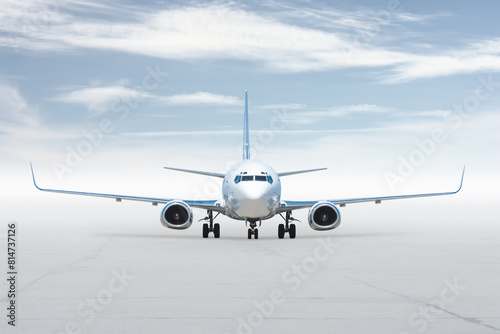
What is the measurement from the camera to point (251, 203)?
1134 inches

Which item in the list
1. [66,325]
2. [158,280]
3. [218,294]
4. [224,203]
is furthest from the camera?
[224,203]

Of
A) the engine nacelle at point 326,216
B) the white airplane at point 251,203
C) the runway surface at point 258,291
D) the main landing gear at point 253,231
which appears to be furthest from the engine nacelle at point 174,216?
the runway surface at point 258,291

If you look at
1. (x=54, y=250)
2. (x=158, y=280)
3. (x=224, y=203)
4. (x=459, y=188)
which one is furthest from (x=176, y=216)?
(x=158, y=280)

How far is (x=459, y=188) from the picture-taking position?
33.4 metres

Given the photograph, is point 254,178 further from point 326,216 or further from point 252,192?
point 326,216

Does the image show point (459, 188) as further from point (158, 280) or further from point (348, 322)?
point (348, 322)

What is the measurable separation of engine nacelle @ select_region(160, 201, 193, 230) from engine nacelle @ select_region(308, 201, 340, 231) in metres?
5.46

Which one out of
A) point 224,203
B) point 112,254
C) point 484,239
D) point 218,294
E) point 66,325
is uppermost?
point 224,203

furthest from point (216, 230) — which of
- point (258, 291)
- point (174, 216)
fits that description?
point (258, 291)

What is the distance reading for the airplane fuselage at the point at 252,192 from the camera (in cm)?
2897

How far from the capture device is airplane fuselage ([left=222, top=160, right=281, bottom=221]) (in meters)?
29.0

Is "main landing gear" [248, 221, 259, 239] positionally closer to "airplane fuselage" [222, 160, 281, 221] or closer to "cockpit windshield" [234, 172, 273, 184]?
"airplane fuselage" [222, 160, 281, 221]

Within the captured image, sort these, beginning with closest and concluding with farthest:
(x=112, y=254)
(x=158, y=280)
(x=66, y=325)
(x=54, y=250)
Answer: (x=66, y=325) < (x=158, y=280) < (x=112, y=254) < (x=54, y=250)

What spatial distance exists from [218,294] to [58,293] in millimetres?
2864
